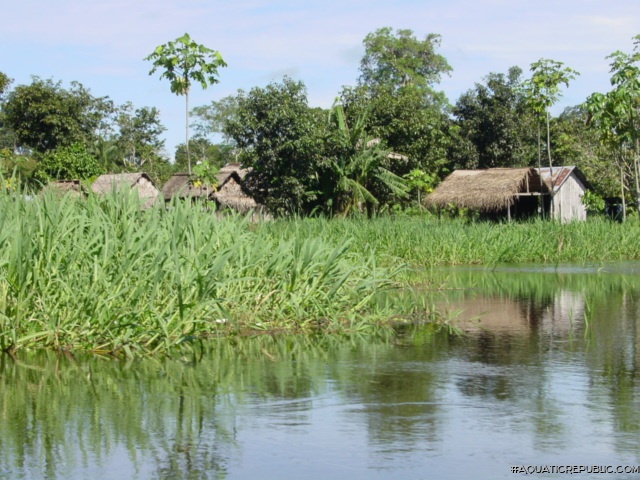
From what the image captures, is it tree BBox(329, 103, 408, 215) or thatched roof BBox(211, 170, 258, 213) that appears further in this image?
thatched roof BBox(211, 170, 258, 213)

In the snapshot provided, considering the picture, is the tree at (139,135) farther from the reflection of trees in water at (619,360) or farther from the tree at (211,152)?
the reflection of trees in water at (619,360)

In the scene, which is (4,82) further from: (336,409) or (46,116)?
(336,409)

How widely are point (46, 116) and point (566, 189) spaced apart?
20479 millimetres

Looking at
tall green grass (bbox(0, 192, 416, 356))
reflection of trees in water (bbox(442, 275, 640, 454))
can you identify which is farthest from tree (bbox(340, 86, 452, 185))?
tall green grass (bbox(0, 192, 416, 356))

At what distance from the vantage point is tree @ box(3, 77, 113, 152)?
3603cm

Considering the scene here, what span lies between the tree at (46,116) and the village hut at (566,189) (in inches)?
722

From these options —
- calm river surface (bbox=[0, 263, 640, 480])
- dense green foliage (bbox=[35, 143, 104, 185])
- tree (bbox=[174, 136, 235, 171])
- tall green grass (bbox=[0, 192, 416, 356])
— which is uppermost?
tree (bbox=[174, 136, 235, 171])

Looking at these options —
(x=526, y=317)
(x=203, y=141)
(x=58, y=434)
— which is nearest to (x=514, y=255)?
(x=526, y=317)

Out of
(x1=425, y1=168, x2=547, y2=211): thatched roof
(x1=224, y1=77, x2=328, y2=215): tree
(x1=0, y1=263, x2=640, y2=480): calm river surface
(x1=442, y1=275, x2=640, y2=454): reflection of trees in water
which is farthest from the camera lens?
(x1=425, y1=168, x2=547, y2=211): thatched roof

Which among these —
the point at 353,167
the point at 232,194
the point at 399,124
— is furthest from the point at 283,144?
the point at 232,194

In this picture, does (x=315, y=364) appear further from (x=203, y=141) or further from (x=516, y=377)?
(x=203, y=141)

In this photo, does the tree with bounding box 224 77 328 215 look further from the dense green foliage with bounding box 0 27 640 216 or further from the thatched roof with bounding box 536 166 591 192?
Result: the thatched roof with bounding box 536 166 591 192

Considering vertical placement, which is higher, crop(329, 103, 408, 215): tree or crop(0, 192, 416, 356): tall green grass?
crop(329, 103, 408, 215): tree

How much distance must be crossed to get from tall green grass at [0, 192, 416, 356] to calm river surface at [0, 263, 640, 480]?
0.34 meters
